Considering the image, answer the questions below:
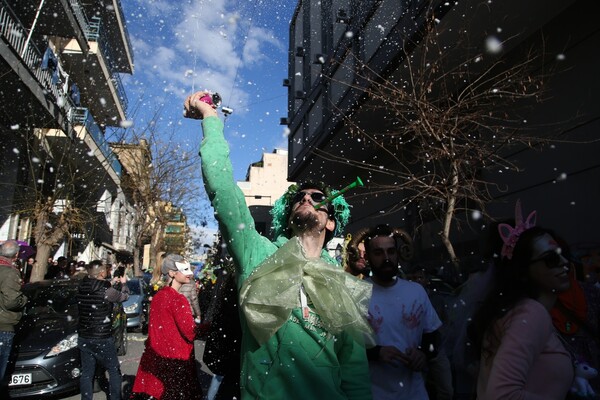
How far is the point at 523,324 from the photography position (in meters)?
1.76

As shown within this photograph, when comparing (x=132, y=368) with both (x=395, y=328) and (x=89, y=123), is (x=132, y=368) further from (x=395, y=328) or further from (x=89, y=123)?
(x=89, y=123)

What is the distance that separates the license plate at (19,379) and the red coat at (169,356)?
2609mm

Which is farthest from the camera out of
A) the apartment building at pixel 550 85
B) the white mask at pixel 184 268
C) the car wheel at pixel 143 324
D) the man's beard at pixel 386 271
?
the car wheel at pixel 143 324

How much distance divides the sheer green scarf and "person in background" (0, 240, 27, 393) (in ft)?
16.3

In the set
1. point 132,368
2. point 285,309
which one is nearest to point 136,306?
point 132,368

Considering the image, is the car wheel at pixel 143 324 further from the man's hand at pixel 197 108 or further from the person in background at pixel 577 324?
the man's hand at pixel 197 108

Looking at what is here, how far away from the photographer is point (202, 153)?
1716mm

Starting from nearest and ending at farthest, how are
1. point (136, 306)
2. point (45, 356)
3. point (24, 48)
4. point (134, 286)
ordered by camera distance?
point (45, 356) → point (24, 48) → point (136, 306) → point (134, 286)

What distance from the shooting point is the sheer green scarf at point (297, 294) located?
5.51 ft

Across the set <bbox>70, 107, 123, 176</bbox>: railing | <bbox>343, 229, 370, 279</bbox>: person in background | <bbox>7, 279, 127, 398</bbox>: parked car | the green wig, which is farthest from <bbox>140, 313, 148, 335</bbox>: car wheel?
the green wig

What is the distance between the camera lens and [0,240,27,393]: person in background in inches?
216

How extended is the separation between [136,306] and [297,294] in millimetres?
12795

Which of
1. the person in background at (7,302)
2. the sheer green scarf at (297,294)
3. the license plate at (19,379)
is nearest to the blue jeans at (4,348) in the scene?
the person in background at (7,302)

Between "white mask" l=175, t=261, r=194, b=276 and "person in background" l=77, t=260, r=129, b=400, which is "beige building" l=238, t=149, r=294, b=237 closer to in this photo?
"person in background" l=77, t=260, r=129, b=400
